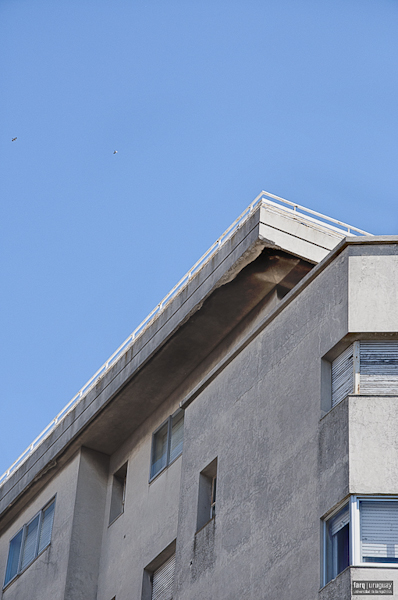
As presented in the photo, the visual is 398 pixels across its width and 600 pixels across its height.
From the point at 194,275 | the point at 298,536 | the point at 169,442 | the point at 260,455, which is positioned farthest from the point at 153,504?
the point at 298,536

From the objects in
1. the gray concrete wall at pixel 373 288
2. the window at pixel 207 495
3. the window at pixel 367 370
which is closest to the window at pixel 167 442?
the window at pixel 207 495

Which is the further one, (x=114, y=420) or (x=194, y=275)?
(x=114, y=420)

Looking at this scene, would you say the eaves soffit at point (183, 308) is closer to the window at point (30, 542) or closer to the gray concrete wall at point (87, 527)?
the gray concrete wall at point (87, 527)

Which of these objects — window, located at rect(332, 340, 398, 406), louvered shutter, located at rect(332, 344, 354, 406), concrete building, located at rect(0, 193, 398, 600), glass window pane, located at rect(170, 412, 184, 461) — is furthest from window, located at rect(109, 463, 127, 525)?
window, located at rect(332, 340, 398, 406)

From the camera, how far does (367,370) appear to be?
58.4 feet

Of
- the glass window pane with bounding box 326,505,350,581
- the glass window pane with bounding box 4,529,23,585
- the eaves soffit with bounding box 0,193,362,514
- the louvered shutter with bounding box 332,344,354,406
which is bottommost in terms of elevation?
the glass window pane with bounding box 326,505,350,581

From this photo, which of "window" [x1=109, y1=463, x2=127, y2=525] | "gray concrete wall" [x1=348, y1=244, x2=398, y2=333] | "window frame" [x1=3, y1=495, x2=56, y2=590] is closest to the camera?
"gray concrete wall" [x1=348, y1=244, x2=398, y2=333]

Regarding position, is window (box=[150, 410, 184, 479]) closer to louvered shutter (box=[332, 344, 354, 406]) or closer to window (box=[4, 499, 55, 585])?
window (box=[4, 499, 55, 585])

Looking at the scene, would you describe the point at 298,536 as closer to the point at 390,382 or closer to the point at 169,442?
the point at 390,382

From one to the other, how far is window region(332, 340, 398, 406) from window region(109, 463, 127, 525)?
1131 cm

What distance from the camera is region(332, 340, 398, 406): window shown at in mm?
17609

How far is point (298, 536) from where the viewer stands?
16.8m

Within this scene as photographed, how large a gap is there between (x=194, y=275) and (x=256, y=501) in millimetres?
8217

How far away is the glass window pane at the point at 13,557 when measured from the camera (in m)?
30.4
